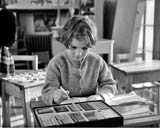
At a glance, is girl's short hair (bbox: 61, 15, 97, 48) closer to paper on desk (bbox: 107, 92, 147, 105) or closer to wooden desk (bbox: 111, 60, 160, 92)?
paper on desk (bbox: 107, 92, 147, 105)

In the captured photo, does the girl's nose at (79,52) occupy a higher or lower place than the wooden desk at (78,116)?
higher

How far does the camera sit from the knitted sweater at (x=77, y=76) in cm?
163

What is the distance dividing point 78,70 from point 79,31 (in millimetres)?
270

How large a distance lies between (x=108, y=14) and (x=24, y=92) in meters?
2.89

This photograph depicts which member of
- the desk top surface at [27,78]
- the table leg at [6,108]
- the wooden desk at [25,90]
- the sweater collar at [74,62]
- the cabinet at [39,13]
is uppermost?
the cabinet at [39,13]

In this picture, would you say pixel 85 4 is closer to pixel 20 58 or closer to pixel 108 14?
pixel 108 14

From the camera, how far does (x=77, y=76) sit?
65.1 inches

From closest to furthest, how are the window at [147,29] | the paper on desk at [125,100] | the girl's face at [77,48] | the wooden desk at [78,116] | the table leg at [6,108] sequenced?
the wooden desk at [78,116]
the paper on desk at [125,100]
the girl's face at [77,48]
the table leg at [6,108]
the window at [147,29]

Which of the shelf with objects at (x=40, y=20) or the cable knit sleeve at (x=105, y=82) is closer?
the cable knit sleeve at (x=105, y=82)

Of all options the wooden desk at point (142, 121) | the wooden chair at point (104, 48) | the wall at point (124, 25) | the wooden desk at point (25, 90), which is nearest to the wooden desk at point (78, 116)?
the wooden desk at point (142, 121)

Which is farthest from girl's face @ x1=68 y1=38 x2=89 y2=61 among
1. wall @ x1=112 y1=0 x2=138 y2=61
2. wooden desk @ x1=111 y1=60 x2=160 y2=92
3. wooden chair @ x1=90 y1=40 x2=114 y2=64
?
wall @ x1=112 y1=0 x2=138 y2=61

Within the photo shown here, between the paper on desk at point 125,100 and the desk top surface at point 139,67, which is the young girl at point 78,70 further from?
the desk top surface at point 139,67

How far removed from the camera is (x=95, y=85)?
1696mm

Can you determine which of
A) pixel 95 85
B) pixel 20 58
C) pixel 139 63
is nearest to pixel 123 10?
pixel 139 63
